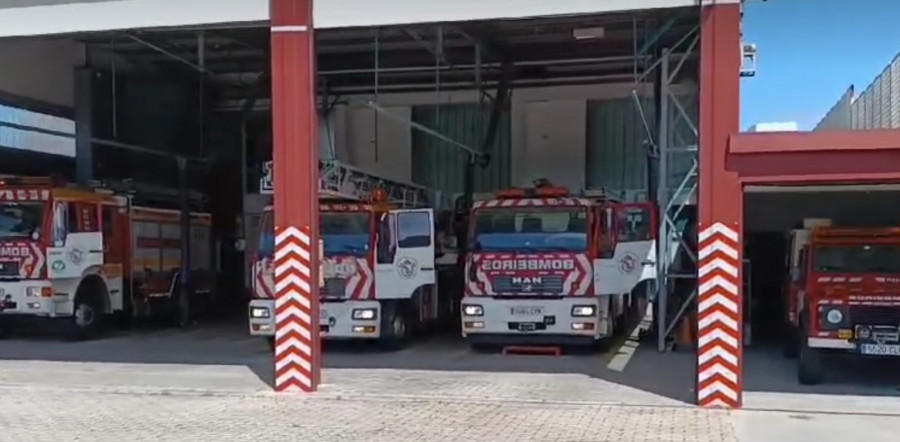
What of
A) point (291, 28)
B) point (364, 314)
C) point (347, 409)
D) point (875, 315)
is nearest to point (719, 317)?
point (875, 315)

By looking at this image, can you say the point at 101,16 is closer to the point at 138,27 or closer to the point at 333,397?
the point at 138,27

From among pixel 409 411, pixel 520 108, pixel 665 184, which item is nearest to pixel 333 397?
pixel 409 411

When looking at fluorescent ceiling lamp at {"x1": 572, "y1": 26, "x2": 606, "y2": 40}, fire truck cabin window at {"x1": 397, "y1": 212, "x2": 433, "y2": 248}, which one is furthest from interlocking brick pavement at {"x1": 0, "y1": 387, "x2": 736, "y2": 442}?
fluorescent ceiling lamp at {"x1": 572, "y1": 26, "x2": 606, "y2": 40}

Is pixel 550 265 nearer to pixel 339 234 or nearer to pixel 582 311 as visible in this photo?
pixel 582 311

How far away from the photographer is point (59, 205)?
1712cm

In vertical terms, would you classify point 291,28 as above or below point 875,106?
above

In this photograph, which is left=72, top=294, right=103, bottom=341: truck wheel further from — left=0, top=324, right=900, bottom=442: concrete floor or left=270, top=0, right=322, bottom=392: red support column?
left=270, top=0, right=322, bottom=392: red support column

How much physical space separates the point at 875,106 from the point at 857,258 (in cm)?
659

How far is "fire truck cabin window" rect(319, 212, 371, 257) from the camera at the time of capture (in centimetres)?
1574

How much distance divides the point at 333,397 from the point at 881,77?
40.2ft

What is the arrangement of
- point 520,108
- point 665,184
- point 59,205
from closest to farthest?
1. point 665,184
2. point 59,205
3. point 520,108

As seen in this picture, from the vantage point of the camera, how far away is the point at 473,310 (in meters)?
15.2

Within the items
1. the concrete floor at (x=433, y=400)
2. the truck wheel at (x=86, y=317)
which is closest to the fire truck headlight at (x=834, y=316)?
the concrete floor at (x=433, y=400)

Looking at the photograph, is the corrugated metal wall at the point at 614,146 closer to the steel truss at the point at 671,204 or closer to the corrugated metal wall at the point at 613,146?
the corrugated metal wall at the point at 613,146
